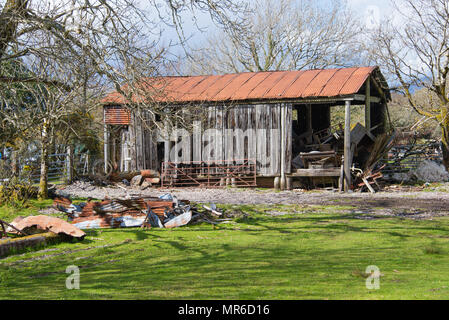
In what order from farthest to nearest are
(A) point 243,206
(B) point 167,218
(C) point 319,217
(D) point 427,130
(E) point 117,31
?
(D) point 427,130, (A) point 243,206, (C) point 319,217, (B) point 167,218, (E) point 117,31

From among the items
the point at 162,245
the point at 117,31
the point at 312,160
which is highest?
the point at 117,31

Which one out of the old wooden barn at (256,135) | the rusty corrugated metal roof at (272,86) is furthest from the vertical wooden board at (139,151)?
the rusty corrugated metal roof at (272,86)

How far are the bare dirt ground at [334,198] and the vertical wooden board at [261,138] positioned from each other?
1.34 m

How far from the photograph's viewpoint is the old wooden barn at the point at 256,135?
73.8ft

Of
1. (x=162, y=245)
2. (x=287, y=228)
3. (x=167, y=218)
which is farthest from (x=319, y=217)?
(x=162, y=245)

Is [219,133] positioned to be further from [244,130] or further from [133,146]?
[133,146]

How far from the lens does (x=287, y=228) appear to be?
12.4 metres

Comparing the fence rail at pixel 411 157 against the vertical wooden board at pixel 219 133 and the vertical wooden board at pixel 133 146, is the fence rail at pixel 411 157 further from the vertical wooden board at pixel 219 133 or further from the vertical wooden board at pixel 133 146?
the vertical wooden board at pixel 133 146

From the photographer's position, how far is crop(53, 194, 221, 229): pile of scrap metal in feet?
42.8

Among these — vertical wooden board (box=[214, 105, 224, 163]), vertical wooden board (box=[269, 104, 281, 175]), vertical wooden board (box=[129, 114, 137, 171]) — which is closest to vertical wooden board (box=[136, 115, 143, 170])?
vertical wooden board (box=[129, 114, 137, 171])

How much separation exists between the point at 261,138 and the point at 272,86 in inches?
98.0

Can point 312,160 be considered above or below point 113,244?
above
